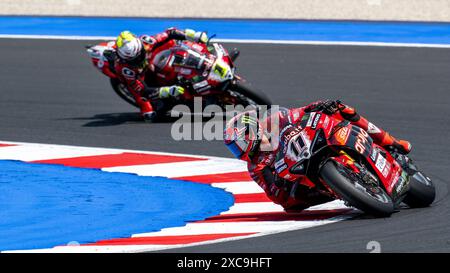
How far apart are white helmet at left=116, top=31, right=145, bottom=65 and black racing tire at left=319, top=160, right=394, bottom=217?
19.7ft

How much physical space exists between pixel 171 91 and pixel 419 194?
18.5 feet

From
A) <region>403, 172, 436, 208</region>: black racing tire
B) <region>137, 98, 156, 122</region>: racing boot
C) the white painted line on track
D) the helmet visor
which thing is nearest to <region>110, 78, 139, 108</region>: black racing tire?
<region>137, 98, 156, 122</region>: racing boot

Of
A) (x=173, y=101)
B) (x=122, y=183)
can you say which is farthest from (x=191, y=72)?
(x=122, y=183)

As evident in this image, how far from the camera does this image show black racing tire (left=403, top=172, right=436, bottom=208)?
8.88 m

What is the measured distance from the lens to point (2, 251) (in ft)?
26.1

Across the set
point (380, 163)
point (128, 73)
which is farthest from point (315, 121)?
point (128, 73)

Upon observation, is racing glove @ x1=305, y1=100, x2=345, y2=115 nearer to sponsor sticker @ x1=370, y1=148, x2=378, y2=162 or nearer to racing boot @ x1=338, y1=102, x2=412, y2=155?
racing boot @ x1=338, y1=102, x2=412, y2=155

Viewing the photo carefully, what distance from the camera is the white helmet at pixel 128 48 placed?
1391cm

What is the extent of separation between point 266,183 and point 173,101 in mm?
5401

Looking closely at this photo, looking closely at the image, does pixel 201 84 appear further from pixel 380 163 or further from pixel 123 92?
pixel 380 163

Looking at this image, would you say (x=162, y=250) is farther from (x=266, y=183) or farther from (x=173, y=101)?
(x=173, y=101)

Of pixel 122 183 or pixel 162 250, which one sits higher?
pixel 122 183

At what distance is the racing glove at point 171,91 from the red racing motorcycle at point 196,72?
0.14m

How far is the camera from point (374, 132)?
9.07m
